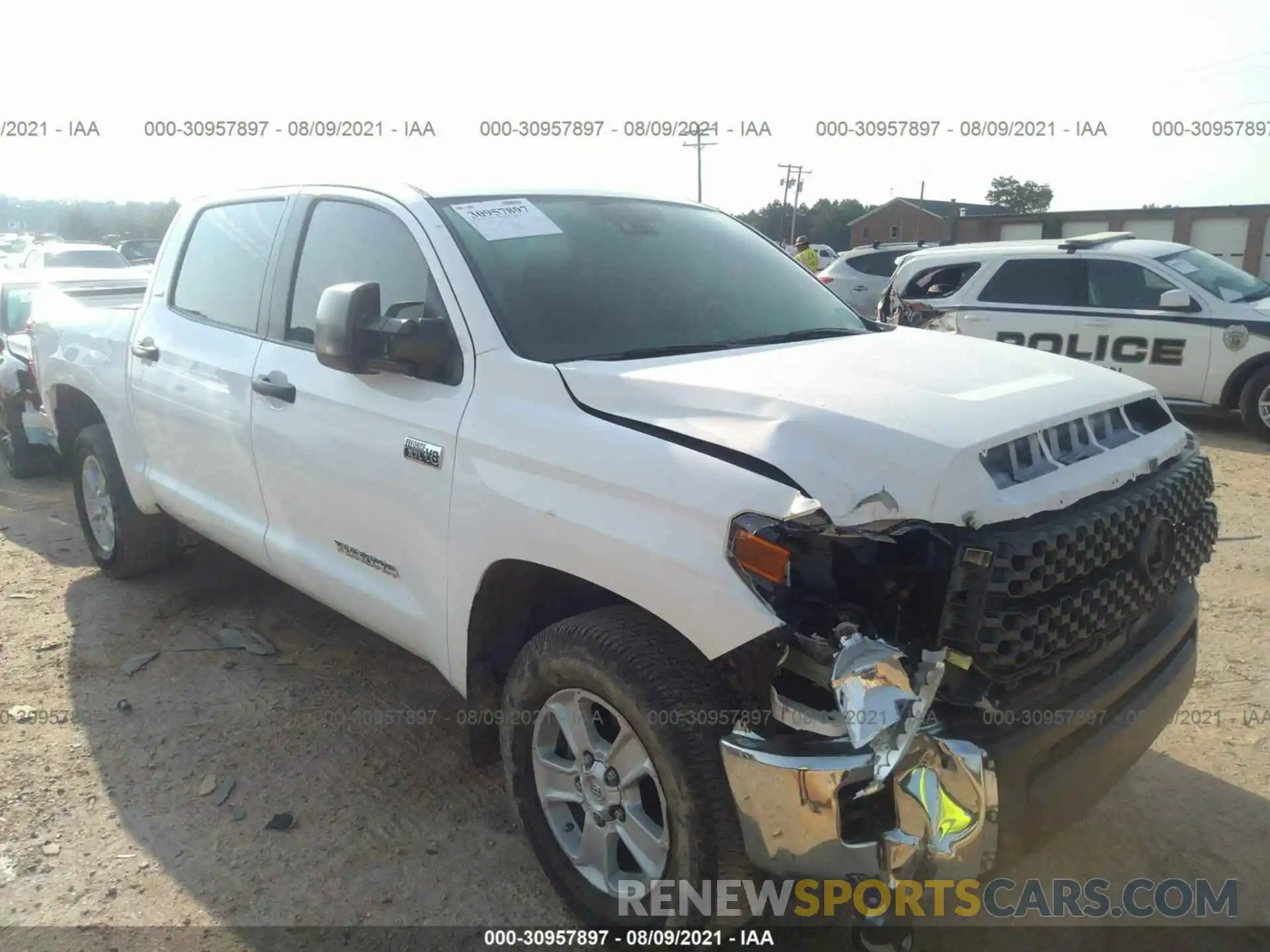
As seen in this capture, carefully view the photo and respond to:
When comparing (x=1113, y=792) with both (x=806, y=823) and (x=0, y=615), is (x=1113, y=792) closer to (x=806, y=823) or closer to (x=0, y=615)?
(x=806, y=823)

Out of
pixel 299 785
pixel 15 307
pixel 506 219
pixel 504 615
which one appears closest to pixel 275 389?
pixel 506 219

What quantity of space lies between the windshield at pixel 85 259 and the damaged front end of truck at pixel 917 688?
48.7 feet

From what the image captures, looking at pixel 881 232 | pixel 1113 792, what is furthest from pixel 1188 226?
pixel 1113 792

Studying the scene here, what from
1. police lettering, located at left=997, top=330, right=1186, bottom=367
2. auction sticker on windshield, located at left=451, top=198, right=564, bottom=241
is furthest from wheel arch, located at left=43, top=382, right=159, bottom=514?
police lettering, located at left=997, top=330, right=1186, bottom=367

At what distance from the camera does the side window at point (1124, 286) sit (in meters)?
8.73

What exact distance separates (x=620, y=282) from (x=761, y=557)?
1.36m

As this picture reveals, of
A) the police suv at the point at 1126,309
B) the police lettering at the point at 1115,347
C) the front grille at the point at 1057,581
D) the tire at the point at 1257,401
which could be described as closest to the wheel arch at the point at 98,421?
the front grille at the point at 1057,581

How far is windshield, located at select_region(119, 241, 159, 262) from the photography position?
18.6 meters

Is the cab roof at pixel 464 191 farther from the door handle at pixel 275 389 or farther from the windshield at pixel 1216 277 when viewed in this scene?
the windshield at pixel 1216 277

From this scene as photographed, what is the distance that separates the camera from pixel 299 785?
334cm

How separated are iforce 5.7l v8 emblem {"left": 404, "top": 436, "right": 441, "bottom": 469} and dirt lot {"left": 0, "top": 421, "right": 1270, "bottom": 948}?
120 cm

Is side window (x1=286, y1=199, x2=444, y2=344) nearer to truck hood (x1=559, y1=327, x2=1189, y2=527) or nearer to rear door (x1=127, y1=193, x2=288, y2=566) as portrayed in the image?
rear door (x1=127, y1=193, x2=288, y2=566)

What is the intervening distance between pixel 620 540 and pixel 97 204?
2883 cm

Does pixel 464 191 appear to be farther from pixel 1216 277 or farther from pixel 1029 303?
pixel 1216 277
